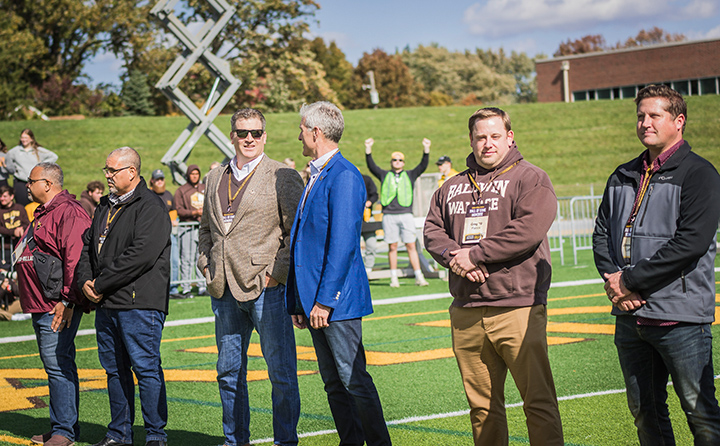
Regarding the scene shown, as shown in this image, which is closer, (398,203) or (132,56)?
(398,203)

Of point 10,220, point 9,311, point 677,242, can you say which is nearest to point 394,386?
point 677,242

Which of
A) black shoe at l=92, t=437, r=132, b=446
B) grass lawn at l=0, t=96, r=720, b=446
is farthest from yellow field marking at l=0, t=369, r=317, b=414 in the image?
black shoe at l=92, t=437, r=132, b=446

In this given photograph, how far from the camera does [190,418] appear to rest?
6.04 meters

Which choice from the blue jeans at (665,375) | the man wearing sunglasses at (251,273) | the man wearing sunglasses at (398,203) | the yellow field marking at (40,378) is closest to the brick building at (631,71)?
the man wearing sunglasses at (398,203)

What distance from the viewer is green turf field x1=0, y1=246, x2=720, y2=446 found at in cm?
541

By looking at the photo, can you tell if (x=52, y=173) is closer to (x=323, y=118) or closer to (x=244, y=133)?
(x=244, y=133)

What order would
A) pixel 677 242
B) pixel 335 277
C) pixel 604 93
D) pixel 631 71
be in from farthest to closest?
pixel 604 93 → pixel 631 71 → pixel 335 277 → pixel 677 242

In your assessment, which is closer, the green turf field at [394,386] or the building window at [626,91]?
the green turf field at [394,386]

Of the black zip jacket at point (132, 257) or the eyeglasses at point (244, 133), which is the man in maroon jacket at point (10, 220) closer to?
the black zip jacket at point (132, 257)

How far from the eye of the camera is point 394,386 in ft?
22.1

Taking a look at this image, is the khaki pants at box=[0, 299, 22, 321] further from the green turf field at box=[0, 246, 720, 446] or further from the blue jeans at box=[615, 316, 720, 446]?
the blue jeans at box=[615, 316, 720, 446]

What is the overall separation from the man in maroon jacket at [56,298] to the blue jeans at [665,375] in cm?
393

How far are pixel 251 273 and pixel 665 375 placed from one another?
2568 mm

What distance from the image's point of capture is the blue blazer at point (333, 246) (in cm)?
441
